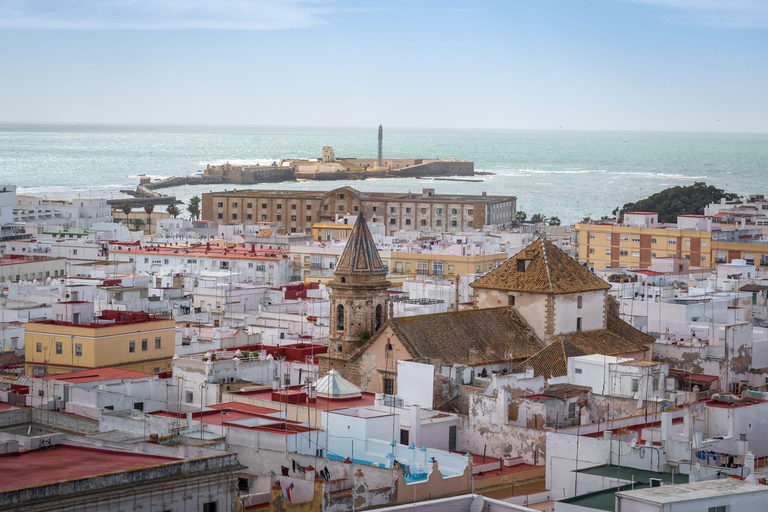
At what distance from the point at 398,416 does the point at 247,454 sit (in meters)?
4.06

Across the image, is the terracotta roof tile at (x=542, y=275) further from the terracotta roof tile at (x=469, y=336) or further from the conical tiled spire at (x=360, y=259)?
the conical tiled spire at (x=360, y=259)

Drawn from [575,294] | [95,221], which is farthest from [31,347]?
[95,221]

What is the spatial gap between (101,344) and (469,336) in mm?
8845

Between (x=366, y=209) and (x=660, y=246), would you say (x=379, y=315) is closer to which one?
(x=660, y=246)

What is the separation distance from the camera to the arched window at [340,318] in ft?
116

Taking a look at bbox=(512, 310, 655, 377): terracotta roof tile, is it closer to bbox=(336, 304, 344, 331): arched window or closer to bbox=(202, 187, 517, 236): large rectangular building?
bbox=(336, 304, 344, 331): arched window

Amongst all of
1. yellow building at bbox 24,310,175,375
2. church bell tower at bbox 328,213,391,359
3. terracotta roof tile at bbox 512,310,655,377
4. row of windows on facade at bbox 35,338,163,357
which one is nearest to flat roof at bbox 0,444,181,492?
terracotta roof tile at bbox 512,310,655,377

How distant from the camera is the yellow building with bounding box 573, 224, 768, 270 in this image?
66625 mm

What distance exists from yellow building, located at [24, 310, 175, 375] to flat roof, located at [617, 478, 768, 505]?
60.0ft

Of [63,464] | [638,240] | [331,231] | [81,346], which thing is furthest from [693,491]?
[331,231]

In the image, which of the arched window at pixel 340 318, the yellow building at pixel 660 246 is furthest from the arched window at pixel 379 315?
the yellow building at pixel 660 246

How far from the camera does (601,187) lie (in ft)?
633

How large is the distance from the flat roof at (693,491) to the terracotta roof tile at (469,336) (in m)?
13.3

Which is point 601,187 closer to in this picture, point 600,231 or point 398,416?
point 600,231
